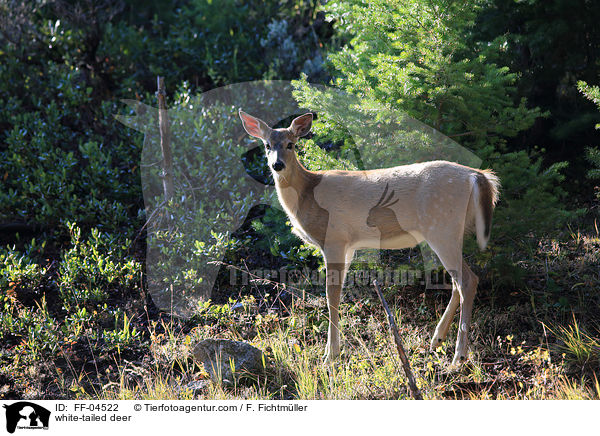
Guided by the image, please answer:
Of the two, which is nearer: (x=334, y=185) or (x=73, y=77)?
(x=334, y=185)

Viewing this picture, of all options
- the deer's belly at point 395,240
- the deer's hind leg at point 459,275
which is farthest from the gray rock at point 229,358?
the deer's hind leg at point 459,275

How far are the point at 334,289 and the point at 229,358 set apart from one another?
1149mm

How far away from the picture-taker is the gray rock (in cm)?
541

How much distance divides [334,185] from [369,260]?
1.06 metres

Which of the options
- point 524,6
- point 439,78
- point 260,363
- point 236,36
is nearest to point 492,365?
point 260,363

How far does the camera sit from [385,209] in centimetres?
554

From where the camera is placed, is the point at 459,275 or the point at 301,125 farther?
the point at 301,125

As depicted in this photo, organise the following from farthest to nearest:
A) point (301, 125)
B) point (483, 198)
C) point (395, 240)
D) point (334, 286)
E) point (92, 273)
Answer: point (92, 273)
point (301, 125)
point (334, 286)
point (395, 240)
point (483, 198)

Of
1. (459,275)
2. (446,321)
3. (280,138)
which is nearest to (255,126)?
(280,138)

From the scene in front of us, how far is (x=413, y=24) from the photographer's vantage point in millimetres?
5844

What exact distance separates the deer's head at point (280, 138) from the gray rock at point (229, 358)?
1.64m

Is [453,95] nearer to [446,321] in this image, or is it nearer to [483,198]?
[483,198]

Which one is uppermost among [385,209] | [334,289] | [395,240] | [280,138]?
[280,138]
